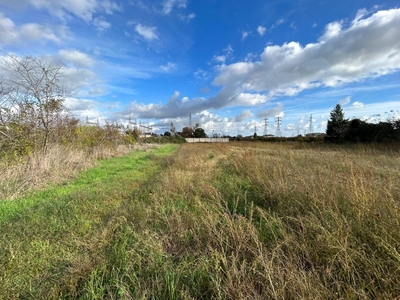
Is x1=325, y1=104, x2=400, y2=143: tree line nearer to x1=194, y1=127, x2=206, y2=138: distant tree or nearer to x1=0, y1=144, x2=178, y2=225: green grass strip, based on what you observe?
Answer: x1=0, y1=144, x2=178, y2=225: green grass strip

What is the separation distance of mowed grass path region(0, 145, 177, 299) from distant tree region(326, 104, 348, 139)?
27.7 metres

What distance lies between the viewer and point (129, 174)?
8.16 m

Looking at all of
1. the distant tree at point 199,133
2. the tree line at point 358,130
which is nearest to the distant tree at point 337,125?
the tree line at point 358,130

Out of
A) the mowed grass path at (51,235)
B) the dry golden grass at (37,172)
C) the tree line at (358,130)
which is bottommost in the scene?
the mowed grass path at (51,235)

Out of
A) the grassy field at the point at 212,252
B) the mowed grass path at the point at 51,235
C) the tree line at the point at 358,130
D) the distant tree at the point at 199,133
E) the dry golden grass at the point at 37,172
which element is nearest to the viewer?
the grassy field at the point at 212,252

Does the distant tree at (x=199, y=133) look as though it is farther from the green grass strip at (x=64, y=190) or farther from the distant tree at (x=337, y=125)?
the green grass strip at (x=64, y=190)

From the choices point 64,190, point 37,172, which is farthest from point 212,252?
point 37,172

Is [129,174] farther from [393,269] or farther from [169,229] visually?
[393,269]

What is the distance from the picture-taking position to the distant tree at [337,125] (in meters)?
24.9

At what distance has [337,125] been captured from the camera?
26.7 metres

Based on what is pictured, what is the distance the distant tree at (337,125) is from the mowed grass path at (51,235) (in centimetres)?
2770

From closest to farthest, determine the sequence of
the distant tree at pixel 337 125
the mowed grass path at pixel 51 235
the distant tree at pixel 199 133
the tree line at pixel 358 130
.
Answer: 1. the mowed grass path at pixel 51 235
2. the tree line at pixel 358 130
3. the distant tree at pixel 337 125
4. the distant tree at pixel 199 133

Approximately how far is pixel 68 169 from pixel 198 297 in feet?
27.3

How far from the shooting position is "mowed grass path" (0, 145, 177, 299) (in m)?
2.21
